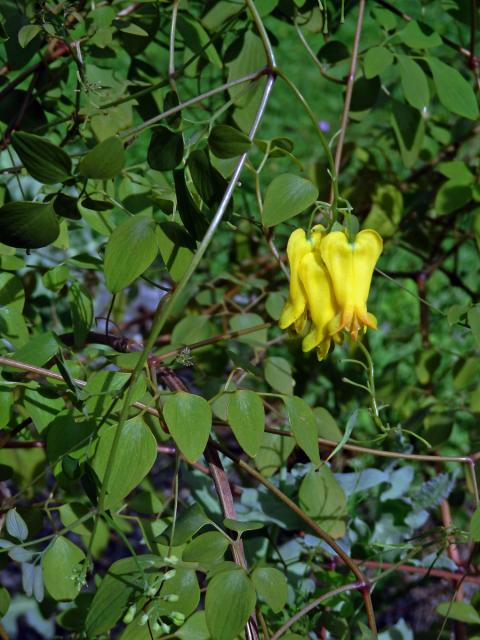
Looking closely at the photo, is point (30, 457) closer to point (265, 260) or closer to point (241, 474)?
point (241, 474)

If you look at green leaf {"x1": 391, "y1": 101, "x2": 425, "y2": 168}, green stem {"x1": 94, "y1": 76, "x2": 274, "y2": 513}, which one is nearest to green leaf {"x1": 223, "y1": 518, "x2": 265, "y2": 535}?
green stem {"x1": 94, "y1": 76, "x2": 274, "y2": 513}

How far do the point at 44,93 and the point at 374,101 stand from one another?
42 centimetres

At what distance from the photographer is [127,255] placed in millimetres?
740

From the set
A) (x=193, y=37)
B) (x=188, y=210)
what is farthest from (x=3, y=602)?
(x=193, y=37)

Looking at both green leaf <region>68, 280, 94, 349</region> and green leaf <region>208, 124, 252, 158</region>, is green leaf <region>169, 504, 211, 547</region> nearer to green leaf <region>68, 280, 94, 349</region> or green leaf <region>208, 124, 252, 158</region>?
green leaf <region>68, 280, 94, 349</region>

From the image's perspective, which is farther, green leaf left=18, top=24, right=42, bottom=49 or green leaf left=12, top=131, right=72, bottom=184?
green leaf left=18, top=24, right=42, bottom=49

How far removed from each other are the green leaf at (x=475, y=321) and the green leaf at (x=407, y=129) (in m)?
0.36

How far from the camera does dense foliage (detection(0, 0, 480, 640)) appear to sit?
2.43ft

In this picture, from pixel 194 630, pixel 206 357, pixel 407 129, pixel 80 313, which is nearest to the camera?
pixel 194 630

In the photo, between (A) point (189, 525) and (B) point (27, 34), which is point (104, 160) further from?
(A) point (189, 525)

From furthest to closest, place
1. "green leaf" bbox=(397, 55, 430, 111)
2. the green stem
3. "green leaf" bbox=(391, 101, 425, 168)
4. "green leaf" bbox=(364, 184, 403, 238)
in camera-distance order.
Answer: "green leaf" bbox=(364, 184, 403, 238) → "green leaf" bbox=(391, 101, 425, 168) → "green leaf" bbox=(397, 55, 430, 111) → the green stem

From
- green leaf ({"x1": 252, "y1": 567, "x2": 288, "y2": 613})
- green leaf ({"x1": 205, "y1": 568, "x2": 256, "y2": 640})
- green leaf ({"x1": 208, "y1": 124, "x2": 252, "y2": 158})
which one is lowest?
green leaf ({"x1": 252, "y1": 567, "x2": 288, "y2": 613})

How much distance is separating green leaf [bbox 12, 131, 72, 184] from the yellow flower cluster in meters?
0.20

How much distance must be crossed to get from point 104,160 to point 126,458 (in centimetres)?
24
